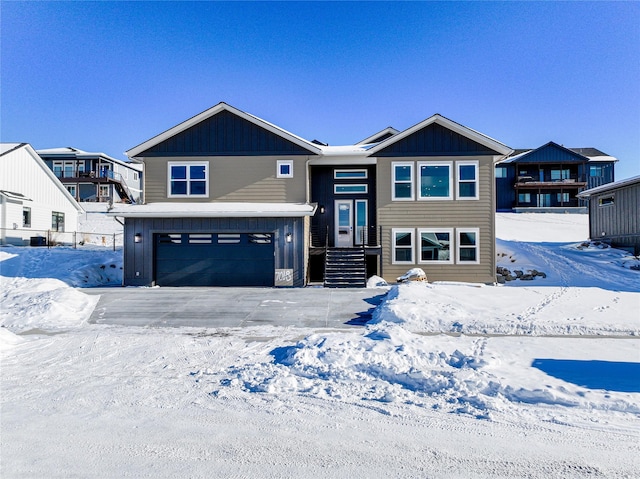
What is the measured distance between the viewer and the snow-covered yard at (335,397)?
376cm

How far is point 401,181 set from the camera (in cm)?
1661

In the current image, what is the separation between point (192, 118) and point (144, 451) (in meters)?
14.5

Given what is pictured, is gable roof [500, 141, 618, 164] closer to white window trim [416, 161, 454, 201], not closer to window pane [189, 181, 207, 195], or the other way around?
white window trim [416, 161, 454, 201]

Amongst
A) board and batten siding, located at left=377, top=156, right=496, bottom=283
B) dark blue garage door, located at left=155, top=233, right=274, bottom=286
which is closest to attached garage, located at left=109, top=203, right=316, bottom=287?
dark blue garage door, located at left=155, top=233, right=274, bottom=286

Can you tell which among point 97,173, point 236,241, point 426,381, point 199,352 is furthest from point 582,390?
point 97,173

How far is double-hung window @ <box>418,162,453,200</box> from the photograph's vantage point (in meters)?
16.5

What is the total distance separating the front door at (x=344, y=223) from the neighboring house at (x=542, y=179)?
27.0m

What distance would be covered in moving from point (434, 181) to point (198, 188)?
9.38 meters

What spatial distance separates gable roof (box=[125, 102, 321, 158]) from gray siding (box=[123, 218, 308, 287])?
305 cm

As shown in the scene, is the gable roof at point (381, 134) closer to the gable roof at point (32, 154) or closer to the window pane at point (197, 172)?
the window pane at point (197, 172)

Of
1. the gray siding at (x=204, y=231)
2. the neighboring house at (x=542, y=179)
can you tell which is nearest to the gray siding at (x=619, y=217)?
the gray siding at (x=204, y=231)

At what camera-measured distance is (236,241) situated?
1550 cm

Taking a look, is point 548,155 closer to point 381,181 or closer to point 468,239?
point 468,239

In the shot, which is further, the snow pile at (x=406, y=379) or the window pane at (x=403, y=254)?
the window pane at (x=403, y=254)
